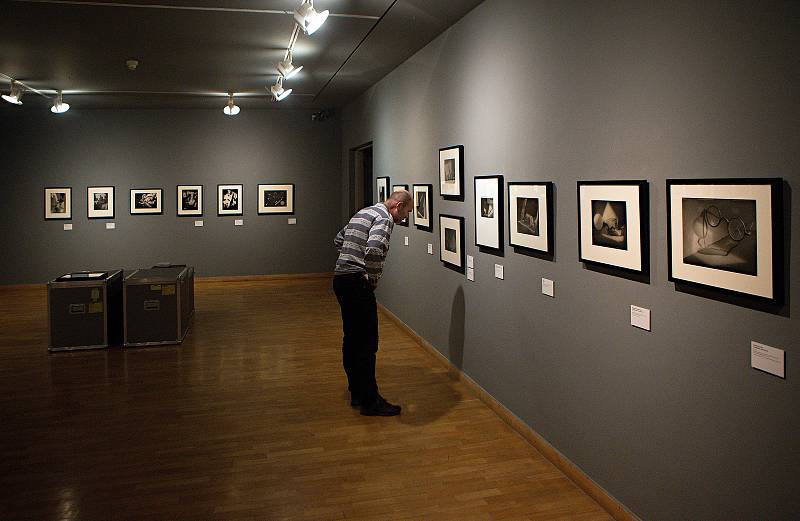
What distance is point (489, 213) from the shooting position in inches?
233

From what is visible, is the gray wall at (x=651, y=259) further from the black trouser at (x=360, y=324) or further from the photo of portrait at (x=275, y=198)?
the photo of portrait at (x=275, y=198)

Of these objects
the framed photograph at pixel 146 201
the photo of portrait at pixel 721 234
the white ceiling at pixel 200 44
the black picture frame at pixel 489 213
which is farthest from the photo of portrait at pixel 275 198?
the photo of portrait at pixel 721 234

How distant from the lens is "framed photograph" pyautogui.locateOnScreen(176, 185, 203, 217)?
14.3 meters

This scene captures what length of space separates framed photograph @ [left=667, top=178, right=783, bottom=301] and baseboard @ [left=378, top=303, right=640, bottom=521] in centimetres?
147

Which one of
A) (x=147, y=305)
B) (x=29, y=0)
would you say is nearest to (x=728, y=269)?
Result: (x=29, y=0)

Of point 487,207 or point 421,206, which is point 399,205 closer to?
point 487,207

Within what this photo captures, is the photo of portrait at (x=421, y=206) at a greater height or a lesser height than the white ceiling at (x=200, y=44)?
lesser

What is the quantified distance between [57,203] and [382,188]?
7.32 m

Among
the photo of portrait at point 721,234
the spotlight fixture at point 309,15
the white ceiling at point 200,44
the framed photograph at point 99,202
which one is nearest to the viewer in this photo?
the photo of portrait at point 721,234

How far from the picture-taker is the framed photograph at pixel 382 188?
402 inches

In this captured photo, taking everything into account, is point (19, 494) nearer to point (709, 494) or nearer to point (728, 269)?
point (709, 494)

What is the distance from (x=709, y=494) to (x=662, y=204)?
1.41 m

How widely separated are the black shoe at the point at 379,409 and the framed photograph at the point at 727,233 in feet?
9.95

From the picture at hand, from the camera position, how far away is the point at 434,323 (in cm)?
786
